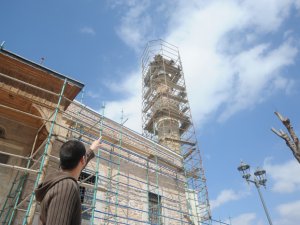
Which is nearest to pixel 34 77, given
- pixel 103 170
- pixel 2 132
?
pixel 2 132

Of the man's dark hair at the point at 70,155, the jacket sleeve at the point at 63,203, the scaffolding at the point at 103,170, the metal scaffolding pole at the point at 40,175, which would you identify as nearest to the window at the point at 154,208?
the scaffolding at the point at 103,170

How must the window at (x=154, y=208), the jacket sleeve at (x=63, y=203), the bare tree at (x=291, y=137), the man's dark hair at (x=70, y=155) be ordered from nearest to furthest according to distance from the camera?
the jacket sleeve at (x=63, y=203), the man's dark hair at (x=70, y=155), the bare tree at (x=291, y=137), the window at (x=154, y=208)

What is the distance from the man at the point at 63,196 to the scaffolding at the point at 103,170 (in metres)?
4.87

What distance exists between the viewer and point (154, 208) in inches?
438

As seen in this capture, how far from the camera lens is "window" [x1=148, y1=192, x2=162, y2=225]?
10.6 meters

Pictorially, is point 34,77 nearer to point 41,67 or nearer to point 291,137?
point 41,67

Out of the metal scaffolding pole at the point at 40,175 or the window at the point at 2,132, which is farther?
the window at the point at 2,132

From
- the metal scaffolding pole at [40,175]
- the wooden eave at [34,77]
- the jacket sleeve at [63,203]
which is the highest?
the wooden eave at [34,77]

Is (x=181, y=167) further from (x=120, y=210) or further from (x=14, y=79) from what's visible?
(x=14, y=79)

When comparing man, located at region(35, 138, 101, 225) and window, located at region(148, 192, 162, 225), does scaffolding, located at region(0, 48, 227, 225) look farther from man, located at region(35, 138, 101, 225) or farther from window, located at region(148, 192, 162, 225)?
man, located at region(35, 138, 101, 225)

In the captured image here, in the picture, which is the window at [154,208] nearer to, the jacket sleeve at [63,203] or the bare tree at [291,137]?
the bare tree at [291,137]

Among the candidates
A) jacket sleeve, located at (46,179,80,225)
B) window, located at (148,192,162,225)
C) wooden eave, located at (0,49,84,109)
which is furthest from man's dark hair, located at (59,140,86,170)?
window, located at (148,192,162,225)

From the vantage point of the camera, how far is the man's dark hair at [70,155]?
180 cm

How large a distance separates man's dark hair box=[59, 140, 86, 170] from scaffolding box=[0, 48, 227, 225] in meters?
4.85
